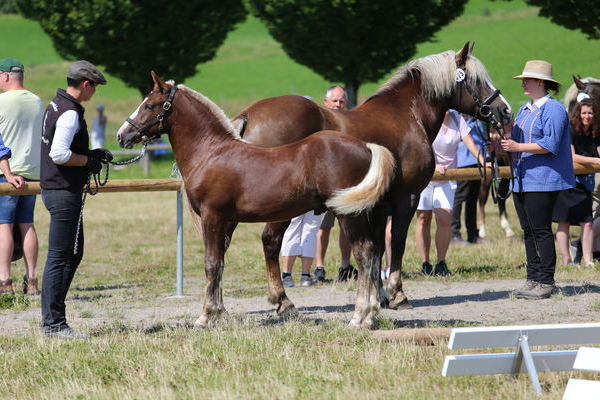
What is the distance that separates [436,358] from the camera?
6434 mm

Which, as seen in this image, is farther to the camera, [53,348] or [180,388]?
[53,348]

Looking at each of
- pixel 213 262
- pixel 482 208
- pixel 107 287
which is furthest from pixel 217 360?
pixel 482 208

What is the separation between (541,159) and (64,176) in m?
4.35

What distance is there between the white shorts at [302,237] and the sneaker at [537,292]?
2415 millimetres

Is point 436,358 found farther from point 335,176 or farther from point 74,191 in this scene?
point 74,191

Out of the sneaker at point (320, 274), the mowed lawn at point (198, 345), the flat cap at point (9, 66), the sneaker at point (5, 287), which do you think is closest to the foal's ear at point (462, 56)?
the mowed lawn at point (198, 345)

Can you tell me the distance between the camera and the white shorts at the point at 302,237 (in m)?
10.6

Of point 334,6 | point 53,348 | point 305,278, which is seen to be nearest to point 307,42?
point 334,6

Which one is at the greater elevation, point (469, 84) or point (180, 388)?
point (469, 84)

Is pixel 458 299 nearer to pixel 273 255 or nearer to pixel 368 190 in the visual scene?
pixel 273 255

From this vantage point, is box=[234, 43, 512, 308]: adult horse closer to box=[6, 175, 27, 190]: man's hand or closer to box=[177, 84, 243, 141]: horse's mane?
box=[177, 84, 243, 141]: horse's mane

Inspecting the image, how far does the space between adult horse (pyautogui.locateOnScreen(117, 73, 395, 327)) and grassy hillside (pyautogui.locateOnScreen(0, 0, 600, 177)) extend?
3491 centimetres

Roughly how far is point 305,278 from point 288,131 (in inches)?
106

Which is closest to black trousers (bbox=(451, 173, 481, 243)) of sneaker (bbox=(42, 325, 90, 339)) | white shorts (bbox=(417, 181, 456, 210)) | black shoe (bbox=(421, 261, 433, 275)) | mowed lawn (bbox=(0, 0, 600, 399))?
mowed lawn (bbox=(0, 0, 600, 399))
